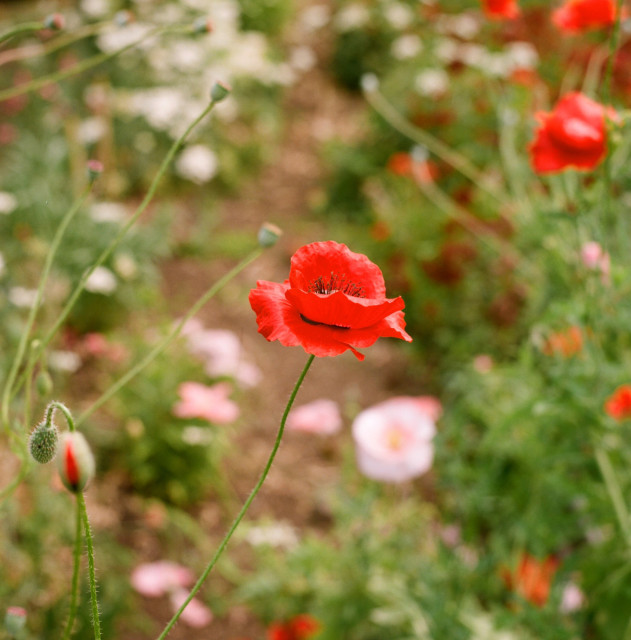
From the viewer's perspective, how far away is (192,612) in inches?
69.2

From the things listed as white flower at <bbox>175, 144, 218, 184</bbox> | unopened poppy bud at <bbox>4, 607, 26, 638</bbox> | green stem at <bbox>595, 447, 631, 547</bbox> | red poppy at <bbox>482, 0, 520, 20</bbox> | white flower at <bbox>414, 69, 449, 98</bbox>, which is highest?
unopened poppy bud at <bbox>4, 607, 26, 638</bbox>

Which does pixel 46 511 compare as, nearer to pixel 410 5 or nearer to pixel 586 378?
pixel 586 378

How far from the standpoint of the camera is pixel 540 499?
1507 mm

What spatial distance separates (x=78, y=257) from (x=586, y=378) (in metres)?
2.02

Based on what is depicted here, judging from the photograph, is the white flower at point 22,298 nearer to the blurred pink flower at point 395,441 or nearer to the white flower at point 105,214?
the white flower at point 105,214

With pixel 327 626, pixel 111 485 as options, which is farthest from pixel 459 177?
pixel 327 626

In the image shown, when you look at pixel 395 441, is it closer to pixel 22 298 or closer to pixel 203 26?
pixel 203 26

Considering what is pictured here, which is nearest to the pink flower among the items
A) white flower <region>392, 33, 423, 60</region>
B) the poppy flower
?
the poppy flower

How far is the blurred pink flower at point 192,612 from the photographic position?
68.5 inches

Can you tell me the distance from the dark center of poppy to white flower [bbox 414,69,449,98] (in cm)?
340

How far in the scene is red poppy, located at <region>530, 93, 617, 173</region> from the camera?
104 cm

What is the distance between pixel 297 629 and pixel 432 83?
3.10 meters

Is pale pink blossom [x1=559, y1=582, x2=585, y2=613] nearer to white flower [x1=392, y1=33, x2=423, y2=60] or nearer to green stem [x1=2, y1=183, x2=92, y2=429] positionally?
green stem [x1=2, y1=183, x2=92, y2=429]

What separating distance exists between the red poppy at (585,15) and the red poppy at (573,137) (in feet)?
1.19
